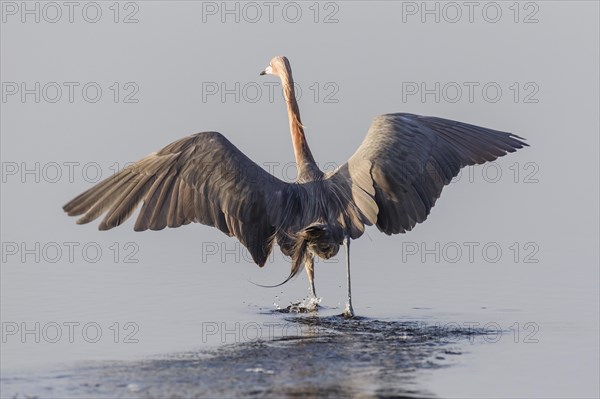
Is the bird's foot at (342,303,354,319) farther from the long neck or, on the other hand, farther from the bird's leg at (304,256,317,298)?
the long neck

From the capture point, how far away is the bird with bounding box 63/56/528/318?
42.7 feet

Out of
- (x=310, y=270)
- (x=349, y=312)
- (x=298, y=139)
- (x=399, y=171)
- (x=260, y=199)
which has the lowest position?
(x=349, y=312)

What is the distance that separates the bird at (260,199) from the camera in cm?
1302

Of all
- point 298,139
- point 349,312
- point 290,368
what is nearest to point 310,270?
point 349,312

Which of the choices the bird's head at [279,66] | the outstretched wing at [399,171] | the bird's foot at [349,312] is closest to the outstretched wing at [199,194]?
the outstretched wing at [399,171]

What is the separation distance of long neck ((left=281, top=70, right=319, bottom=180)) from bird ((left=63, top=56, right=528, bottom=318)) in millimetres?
801

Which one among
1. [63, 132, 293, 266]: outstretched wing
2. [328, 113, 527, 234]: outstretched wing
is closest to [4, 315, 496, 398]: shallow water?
[63, 132, 293, 266]: outstretched wing

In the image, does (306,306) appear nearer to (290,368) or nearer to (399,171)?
(399,171)

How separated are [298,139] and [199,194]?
7.95ft

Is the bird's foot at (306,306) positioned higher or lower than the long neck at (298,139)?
lower

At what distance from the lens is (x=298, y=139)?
15.1 m

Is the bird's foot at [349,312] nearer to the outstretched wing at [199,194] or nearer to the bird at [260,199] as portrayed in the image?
the bird at [260,199]

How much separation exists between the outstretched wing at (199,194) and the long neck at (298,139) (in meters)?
1.25

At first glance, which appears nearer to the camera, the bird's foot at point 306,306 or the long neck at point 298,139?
the bird's foot at point 306,306
